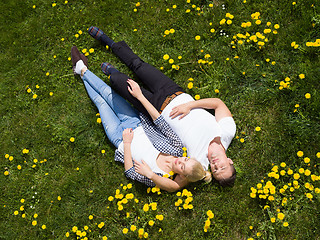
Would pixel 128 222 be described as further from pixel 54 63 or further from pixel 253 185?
pixel 54 63

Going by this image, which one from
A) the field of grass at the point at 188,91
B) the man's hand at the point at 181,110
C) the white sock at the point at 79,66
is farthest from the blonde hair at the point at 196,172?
the white sock at the point at 79,66

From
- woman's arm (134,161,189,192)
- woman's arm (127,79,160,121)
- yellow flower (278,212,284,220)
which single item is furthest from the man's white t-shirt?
yellow flower (278,212,284,220)

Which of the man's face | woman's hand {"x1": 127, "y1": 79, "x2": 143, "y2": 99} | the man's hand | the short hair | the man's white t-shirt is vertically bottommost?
the short hair

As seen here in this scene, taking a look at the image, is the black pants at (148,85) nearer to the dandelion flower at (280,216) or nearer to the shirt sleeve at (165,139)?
the shirt sleeve at (165,139)

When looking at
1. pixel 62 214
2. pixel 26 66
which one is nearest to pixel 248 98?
pixel 62 214

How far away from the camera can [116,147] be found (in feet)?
14.2

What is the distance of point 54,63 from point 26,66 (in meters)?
0.50

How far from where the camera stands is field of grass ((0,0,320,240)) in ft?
12.8

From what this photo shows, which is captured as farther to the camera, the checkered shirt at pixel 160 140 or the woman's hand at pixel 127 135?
the woman's hand at pixel 127 135

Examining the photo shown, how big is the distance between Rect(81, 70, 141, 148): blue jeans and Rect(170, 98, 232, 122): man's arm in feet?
2.47

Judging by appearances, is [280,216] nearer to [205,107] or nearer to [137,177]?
[205,107]

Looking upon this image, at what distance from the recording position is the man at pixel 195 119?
3.69 metres

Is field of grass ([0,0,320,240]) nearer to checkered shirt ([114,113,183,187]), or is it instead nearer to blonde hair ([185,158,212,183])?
checkered shirt ([114,113,183,187])

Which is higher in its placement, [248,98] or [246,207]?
[248,98]
